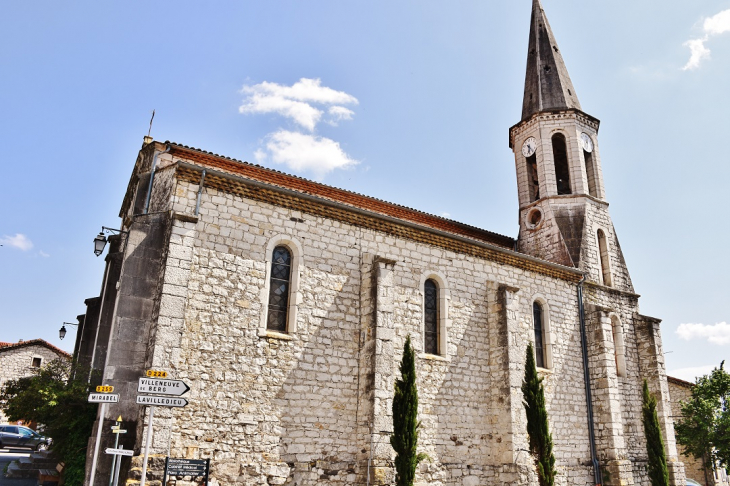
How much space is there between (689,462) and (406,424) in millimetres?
22319

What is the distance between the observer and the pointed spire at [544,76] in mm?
20234

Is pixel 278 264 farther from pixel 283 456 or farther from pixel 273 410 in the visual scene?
pixel 283 456

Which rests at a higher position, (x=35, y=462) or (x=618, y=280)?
(x=618, y=280)

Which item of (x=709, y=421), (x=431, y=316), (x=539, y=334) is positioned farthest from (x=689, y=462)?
(x=431, y=316)

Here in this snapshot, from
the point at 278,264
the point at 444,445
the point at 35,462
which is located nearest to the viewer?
the point at 278,264

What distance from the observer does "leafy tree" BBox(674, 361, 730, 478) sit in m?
20.2

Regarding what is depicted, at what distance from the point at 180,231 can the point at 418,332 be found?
6095 millimetres

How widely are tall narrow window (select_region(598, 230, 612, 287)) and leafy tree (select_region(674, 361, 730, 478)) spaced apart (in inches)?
295

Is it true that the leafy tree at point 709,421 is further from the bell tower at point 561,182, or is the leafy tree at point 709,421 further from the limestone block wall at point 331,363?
the limestone block wall at point 331,363

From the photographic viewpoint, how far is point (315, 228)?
12.2 metres

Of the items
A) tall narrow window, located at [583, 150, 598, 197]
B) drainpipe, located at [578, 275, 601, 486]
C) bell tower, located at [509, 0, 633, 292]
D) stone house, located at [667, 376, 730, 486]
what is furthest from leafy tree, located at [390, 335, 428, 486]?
stone house, located at [667, 376, 730, 486]

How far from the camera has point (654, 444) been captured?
15.7m

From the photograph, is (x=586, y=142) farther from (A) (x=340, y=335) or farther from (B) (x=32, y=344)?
(B) (x=32, y=344)

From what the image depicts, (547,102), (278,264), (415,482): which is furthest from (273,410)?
(547,102)
